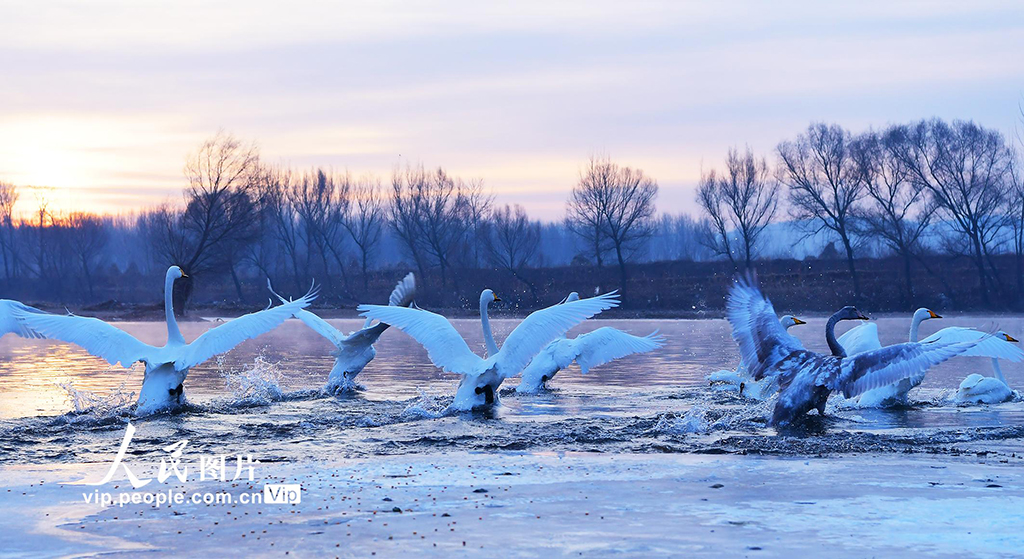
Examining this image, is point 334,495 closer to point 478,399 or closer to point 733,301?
point 478,399

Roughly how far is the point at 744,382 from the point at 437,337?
4695mm

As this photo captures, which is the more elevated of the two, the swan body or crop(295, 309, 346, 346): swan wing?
crop(295, 309, 346, 346): swan wing

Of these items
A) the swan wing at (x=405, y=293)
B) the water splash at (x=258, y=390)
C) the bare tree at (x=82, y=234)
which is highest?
the bare tree at (x=82, y=234)

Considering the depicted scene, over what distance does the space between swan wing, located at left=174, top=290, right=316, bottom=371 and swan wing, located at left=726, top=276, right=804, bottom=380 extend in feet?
18.5

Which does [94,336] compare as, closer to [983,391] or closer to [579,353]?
[579,353]

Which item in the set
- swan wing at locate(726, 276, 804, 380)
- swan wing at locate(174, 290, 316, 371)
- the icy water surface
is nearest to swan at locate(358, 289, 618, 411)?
the icy water surface

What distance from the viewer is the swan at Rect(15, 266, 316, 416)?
12617 millimetres

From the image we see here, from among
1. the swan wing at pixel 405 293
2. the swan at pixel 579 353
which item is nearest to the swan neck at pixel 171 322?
the swan wing at pixel 405 293

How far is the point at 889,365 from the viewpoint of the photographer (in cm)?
1132

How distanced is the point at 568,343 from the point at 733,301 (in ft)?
12.5

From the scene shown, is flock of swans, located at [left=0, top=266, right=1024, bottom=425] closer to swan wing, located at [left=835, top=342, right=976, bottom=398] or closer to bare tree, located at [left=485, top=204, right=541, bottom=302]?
swan wing, located at [left=835, top=342, right=976, bottom=398]

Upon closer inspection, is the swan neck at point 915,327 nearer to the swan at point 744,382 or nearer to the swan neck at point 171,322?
the swan at point 744,382

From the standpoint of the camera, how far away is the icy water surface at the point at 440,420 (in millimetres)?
10383

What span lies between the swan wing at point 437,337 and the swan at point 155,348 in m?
1.48
